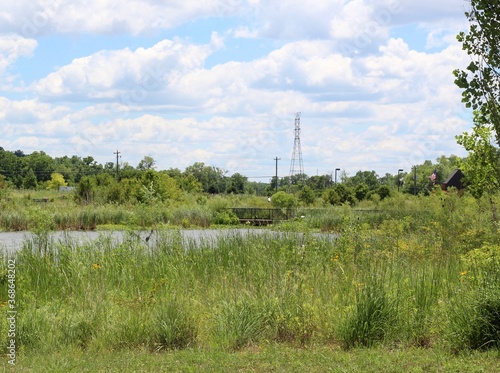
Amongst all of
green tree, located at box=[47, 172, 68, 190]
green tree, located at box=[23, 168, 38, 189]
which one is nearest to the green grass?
green tree, located at box=[23, 168, 38, 189]

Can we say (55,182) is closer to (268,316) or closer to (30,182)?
(30,182)

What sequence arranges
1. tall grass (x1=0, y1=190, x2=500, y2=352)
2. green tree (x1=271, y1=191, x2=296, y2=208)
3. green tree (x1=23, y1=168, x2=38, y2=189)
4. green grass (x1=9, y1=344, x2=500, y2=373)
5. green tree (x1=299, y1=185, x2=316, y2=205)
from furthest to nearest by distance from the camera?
green tree (x1=23, y1=168, x2=38, y2=189), green tree (x1=299, y1=185, x2=316, y2=205), green tree (x1=271, y1=191, x2=296, y2=208), tall grass (x1=0, y1=190, x2=500, y2=352), green grass (x1=9, y1=344, x2=500, y2=373)

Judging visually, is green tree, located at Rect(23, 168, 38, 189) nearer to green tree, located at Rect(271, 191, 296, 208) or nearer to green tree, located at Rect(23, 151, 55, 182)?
green tree, located at Rect(23, 151, 55, 182)

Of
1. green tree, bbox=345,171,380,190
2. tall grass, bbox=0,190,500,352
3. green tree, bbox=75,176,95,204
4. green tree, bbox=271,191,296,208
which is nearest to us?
tall grass, bbox=0,190,500,352

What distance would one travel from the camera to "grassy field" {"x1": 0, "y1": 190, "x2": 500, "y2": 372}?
7004 millimetres

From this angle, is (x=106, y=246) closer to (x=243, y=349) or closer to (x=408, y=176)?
(x=243, y=349)

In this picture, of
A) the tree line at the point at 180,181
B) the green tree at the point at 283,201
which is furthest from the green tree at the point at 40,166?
the green tree at the point at 283,201

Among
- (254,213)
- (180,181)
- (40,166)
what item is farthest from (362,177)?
(254,213)

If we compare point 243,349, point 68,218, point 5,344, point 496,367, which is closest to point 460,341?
point 496,367

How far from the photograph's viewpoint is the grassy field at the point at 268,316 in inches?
276

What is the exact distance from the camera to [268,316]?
827 centimetres

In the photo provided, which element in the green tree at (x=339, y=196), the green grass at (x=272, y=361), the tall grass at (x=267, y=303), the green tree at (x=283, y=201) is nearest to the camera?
the green grass at (x=272, y=361)

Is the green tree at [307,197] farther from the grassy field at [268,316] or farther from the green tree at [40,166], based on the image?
the green tree at [40,166]

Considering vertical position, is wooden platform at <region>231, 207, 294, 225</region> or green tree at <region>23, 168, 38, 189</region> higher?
green tree at <region>23, 168, 38, 189</region>
